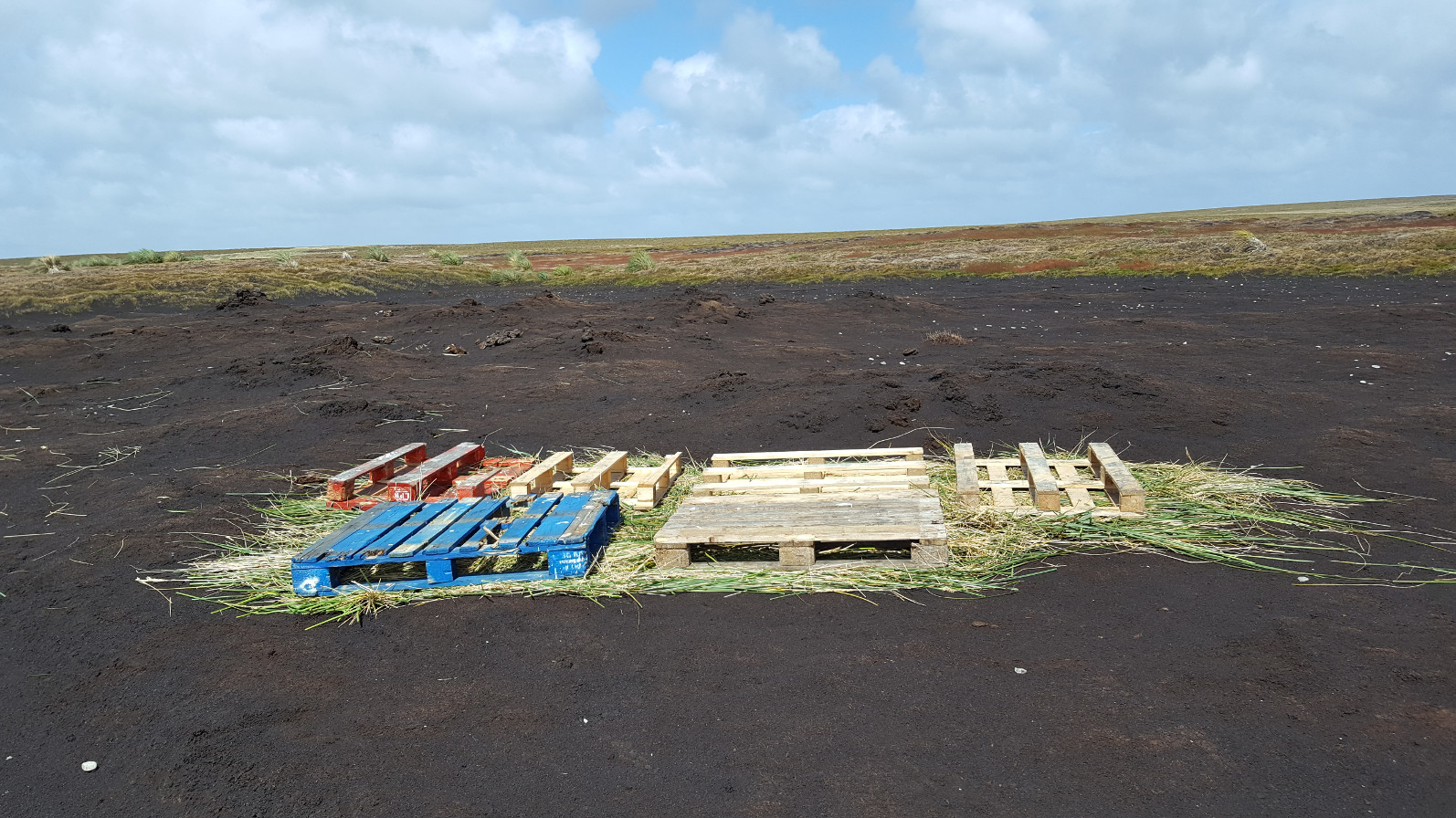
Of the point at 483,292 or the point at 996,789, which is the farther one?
the point at 483,292

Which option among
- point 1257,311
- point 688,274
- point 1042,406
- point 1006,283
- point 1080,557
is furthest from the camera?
point 688,274

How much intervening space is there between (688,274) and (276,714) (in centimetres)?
4062

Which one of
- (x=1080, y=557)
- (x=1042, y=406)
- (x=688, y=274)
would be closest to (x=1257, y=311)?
(x=1042, y=406)

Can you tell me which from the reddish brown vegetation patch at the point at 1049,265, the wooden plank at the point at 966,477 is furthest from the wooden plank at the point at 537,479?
the reddish brown vegetation patch at the point at 1049,265

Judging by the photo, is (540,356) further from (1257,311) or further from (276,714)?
(1257,311)

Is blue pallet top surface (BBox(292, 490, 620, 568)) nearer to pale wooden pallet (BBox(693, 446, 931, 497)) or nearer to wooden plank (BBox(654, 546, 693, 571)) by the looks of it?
wooden plank (BBox(654, 546, 693, 571))

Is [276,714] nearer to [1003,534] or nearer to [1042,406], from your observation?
[1003,534]

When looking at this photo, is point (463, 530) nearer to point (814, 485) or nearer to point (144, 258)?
point (814, 485)

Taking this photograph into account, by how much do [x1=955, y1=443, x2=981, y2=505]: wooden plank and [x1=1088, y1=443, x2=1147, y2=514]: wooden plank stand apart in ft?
3.30

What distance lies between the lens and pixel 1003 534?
20.2 feet

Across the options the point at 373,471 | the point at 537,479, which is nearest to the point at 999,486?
the point at 537,479

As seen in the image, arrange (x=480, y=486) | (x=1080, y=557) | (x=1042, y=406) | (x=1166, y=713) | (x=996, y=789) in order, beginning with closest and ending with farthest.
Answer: (x=996, y=789) < (x=1166, y=713) < (x=1080, y=557) < (x=480, y=486) < (x=1042, y=406)

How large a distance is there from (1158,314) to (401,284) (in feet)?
108

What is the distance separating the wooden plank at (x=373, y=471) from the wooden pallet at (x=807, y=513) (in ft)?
9.67
